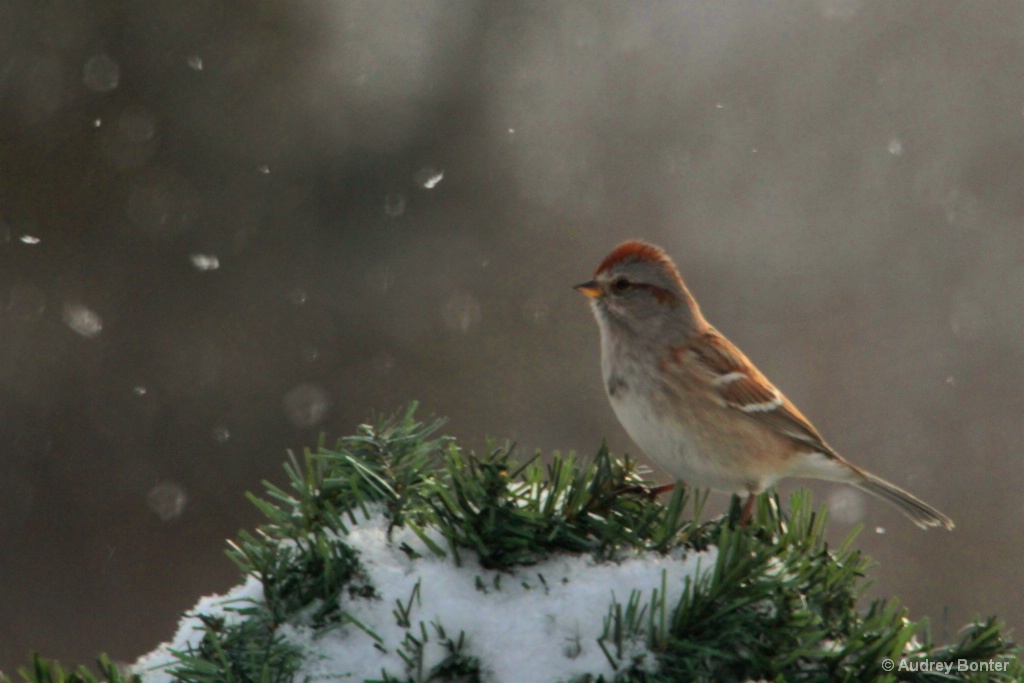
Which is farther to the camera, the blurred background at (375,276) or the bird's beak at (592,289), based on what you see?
the blurred background at (375,276)

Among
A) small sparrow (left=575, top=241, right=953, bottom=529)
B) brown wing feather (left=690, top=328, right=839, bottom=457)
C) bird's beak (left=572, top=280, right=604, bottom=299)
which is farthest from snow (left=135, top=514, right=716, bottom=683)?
bird's beak (left=572, top=280, right=604, bottom=299)

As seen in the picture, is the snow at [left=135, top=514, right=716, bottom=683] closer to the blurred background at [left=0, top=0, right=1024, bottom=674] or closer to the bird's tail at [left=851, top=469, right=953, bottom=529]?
the bird's tail at [left=851, top=469, right=953, bottom=529]

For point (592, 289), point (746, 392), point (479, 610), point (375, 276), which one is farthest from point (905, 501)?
point (375, 276)

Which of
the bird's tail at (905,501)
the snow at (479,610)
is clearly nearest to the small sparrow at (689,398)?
the bird's tail at (905,501)

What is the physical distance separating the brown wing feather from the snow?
1.47 metres

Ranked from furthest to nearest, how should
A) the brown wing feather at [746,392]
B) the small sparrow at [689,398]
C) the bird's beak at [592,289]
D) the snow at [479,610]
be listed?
1. the bird's beak at [592,289]
2. the brown wing feather at [746,392]
3. the small sparrow at [689,398]
4. the snow at [479,610]

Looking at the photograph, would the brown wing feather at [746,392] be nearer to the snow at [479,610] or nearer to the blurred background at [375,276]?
the blurred background at [375,276]

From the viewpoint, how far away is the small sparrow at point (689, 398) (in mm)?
2561

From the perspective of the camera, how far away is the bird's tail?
9.28ft

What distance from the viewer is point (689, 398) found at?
2.64 meters

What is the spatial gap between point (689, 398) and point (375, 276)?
7.62 ft

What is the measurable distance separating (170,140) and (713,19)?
4545 mm

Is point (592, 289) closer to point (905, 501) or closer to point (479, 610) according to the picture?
point (905, 501)

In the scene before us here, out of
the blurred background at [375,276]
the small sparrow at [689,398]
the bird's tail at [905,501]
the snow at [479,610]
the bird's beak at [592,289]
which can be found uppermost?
the blurred background at [375,276]
